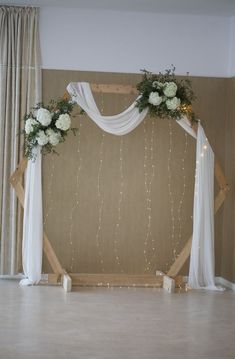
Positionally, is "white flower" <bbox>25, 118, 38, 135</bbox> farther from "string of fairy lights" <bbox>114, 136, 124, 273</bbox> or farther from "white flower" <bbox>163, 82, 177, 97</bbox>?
"white flower" <bbox>163, 82, 177, 97</bbox>

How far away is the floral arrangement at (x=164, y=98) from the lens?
307 inches

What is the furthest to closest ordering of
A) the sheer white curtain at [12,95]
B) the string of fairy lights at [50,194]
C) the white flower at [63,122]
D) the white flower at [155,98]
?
1. the string of fairy lights at [50,194]
2. the sheer white curtain at [12,95]
3. the white flower at [155,98]
4. the white flower at [63,122]

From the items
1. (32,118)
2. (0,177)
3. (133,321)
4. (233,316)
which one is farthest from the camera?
(0,177)

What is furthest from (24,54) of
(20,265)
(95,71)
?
(20,265)

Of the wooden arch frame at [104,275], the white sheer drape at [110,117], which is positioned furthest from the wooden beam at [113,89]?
the white sheer drape at [110,117]

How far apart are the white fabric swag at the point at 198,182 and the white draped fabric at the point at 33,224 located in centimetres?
2

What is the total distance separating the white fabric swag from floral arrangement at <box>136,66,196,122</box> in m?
0.11

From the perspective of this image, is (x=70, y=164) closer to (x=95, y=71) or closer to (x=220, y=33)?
(x=95, y=71)

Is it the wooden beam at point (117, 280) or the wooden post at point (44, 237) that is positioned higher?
the wooden post at point (44, 237)

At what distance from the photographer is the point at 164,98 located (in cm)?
786

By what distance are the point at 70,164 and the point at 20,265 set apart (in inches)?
58.9

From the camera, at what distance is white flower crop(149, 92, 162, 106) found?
25.4 ft

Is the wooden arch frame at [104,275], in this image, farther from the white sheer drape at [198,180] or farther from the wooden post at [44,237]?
the white sheer drape at [198,180]

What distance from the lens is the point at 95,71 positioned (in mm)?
8602
